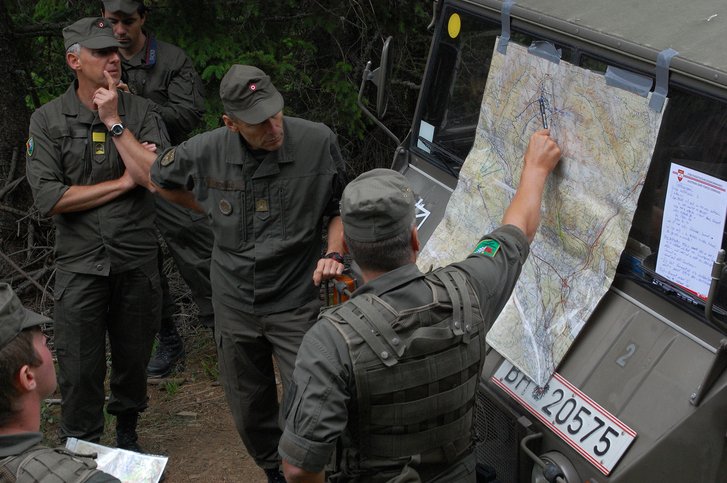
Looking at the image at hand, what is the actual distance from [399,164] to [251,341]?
3.58 ft

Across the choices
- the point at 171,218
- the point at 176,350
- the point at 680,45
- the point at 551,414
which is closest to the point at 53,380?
the point at 551,414

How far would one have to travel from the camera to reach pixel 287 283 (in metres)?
3.73

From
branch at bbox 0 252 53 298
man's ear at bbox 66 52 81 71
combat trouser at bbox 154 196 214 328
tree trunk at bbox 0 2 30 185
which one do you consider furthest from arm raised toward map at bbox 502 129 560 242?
tree trunk at bbox 0 2 30 185

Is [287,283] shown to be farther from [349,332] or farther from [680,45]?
[680,45]

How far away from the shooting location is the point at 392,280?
2.50m

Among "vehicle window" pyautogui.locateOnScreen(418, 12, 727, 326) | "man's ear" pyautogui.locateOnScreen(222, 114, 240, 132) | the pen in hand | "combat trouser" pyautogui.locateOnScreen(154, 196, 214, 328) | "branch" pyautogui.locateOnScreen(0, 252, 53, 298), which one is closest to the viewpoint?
"vehicle window" pyautogui.locateOnScreen(418, 12, 727, 326)

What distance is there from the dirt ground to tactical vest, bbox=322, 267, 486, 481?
7.42 ft

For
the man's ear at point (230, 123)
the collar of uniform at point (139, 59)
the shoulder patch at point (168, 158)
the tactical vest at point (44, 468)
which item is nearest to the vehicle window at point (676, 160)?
the man's ear at point (230, 123)

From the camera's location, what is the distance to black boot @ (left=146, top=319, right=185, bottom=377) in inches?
219

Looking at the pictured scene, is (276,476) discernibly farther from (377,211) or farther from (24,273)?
(24,273)

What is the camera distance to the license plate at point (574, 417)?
8.41 feet

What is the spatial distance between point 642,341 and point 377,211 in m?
0.96

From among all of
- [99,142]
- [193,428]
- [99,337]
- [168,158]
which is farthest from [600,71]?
[193,428]

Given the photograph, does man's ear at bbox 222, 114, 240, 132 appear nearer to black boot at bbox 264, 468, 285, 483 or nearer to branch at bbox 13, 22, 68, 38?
black boot at bbox 264, 468, 285, 483
